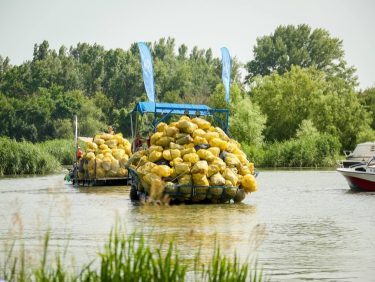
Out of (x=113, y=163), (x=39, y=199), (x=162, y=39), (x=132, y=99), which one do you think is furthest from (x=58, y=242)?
(x=162, y=39)

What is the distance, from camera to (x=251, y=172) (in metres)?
25.9

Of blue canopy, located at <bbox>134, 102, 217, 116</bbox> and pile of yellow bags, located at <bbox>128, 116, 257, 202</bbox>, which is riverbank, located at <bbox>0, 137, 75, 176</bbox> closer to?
blue canopy, located at <bbox>134, 102, 217, 116</bbox>

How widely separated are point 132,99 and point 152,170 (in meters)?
92.5

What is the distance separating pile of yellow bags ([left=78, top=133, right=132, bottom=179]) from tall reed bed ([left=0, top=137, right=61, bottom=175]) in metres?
14.5

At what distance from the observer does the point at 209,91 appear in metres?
123

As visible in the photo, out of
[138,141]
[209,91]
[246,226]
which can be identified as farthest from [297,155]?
[209,91]

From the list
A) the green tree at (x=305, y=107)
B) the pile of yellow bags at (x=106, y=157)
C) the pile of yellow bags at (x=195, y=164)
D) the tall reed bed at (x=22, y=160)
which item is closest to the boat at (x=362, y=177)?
the pile of yellow bags at (x=195, y=164)

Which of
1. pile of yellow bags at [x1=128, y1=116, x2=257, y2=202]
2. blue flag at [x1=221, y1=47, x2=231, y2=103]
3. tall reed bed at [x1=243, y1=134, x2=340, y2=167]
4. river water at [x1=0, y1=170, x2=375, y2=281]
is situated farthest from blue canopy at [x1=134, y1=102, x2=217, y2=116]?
tall reed bed at [x1=243, y1=134, x2=340, y2=167]

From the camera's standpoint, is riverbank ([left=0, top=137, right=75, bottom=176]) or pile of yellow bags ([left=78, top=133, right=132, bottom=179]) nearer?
pile of yellow bags ([left=78, top=133, right=132, bottom=179])

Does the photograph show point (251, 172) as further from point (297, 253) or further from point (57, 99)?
point (57, 99)

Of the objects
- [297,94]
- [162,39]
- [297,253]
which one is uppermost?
[162,39]

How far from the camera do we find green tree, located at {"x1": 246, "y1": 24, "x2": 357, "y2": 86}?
126m

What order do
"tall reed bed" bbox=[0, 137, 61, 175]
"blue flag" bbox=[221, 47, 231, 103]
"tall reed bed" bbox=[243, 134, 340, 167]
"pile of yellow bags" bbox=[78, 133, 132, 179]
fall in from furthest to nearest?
"tall reed bed" bbox=[243, 134, 340, 167] < "tall reed bed" bbox=[0, 137, 61, 175] < "pile of yellow bags" bbox=[78, 133, 132, 179] < "blue flag" bbox=[221, 47, 231, 103]

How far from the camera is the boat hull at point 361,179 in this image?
3231 cm
